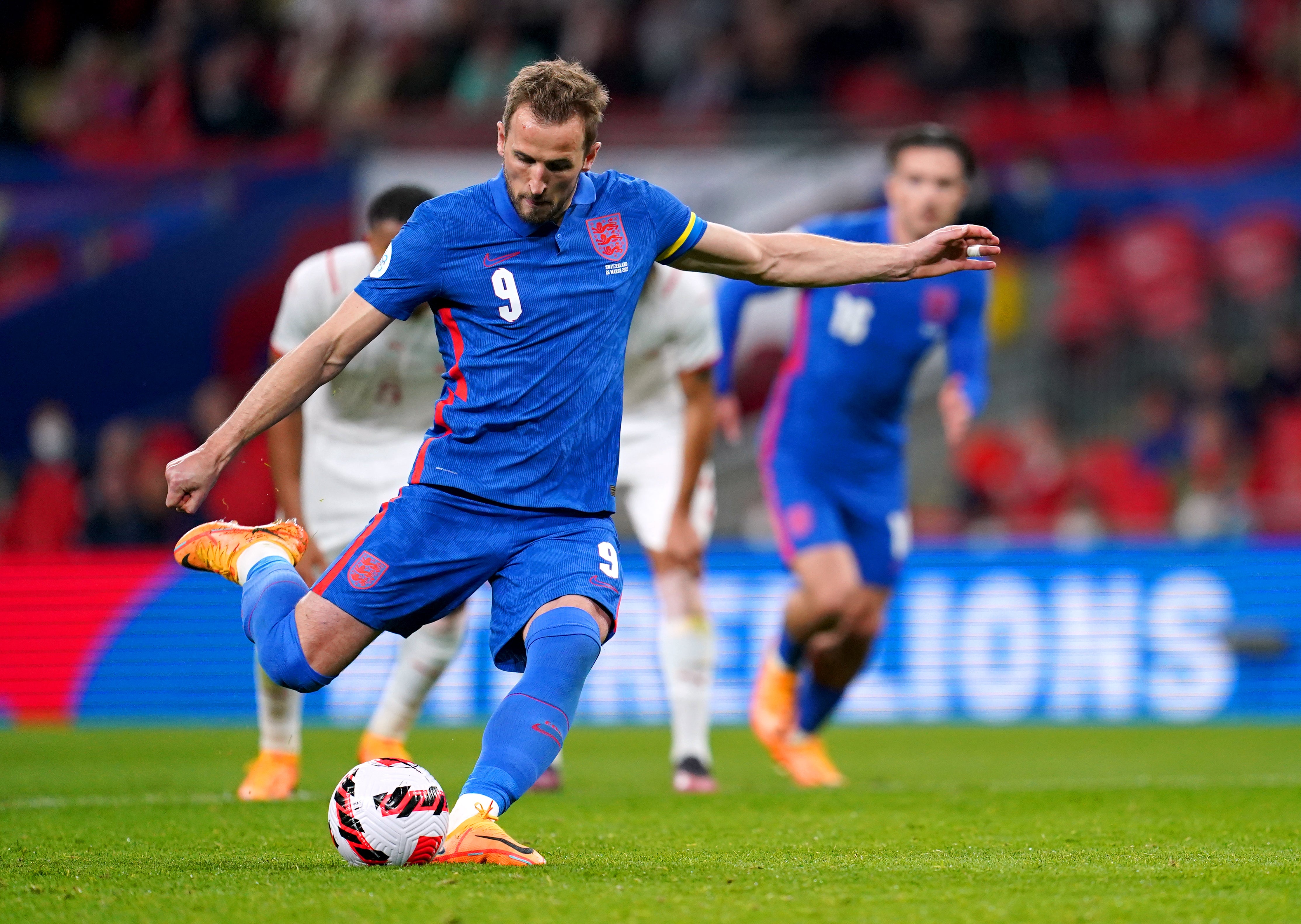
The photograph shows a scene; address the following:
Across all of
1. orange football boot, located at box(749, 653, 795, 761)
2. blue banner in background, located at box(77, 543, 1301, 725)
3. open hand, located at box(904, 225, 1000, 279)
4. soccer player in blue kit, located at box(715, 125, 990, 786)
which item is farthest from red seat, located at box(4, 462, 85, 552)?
open hand, located at box(904, 225, 1000, 279)

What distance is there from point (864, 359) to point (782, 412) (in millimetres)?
513

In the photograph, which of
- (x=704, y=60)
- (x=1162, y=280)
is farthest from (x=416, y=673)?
(x=704, y=60)

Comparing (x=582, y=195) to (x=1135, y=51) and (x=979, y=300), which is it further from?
(x=1135, y=51)

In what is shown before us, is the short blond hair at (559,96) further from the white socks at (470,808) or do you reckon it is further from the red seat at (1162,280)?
the red seat at (1162,280)

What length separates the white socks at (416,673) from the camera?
23.7 ft

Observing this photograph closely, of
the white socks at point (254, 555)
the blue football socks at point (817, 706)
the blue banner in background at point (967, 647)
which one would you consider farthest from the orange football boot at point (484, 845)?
the blue banner in background at point (967, 647)

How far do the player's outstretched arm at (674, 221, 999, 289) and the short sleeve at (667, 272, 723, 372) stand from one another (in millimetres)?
2278

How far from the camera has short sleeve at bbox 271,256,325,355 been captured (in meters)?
6.65

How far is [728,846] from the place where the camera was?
16.5 ft

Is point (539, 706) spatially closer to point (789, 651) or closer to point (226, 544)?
point (226, 544)

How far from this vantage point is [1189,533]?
13180 millimetres

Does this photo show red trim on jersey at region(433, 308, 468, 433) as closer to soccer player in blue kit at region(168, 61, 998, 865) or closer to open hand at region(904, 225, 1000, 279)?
soccer player in blue kit at region(168, 61, 998, 865)

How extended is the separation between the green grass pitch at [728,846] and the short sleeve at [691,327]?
6.04 feet

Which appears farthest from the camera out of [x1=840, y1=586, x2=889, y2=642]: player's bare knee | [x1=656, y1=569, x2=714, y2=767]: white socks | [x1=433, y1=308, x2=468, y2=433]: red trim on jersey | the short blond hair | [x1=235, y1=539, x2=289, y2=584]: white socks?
[x1=840, y1=586, x2=889, y2=642]: player's bare knee
